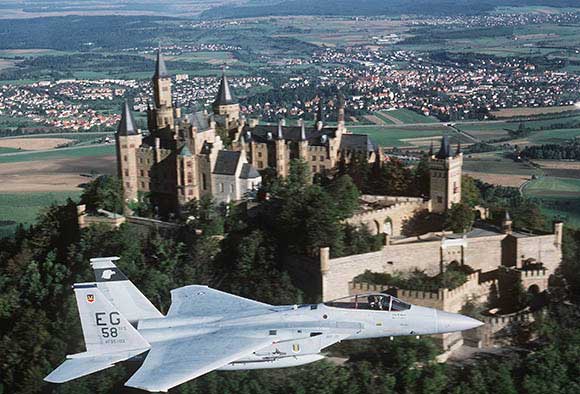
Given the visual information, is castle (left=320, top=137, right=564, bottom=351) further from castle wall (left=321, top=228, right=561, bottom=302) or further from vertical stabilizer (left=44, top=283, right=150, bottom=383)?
vertical stabilizer (left=44, top=283, right=150, bottom=383)

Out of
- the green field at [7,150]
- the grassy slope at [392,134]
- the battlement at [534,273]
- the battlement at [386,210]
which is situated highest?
the battlement at [386,210]

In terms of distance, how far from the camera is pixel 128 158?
135 feet

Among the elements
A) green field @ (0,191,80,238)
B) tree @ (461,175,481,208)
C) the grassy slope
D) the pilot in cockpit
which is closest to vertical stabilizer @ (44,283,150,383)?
the pilot in cockpit

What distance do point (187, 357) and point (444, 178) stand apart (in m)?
17.7

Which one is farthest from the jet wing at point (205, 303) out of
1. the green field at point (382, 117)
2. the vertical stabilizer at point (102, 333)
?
the green field at point (382, 117)

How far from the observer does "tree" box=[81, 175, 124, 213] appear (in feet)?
127

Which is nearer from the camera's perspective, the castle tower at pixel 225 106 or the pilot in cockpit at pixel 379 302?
the pilot in cockpit at pixel 379 302

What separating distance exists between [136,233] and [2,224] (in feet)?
63.4

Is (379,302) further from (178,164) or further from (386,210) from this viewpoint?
(178,164)

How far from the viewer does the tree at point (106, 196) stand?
38.7 m

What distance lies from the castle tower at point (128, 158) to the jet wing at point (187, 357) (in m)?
21.2

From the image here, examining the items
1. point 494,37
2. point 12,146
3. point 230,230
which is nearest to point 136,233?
point 230,230

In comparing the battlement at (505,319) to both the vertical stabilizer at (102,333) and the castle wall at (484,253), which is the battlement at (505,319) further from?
the vertical stabilizer at (102,333)

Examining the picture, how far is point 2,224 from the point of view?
173 ft
